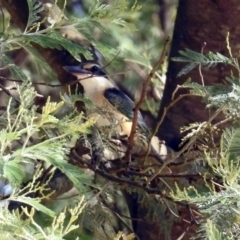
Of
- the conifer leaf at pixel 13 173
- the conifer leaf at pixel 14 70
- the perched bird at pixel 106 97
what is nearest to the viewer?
the conifer leaf at pixel 13 173

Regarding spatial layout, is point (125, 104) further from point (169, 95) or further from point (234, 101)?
point (234, 101)

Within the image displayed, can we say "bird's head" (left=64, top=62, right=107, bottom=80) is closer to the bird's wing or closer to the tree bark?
the bird's wing

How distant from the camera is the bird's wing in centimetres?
253

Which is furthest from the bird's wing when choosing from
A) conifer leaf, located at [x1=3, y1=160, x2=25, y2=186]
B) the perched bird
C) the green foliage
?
conifer leaf, located at [x1=3, y1=160, x2=25, y2=186]

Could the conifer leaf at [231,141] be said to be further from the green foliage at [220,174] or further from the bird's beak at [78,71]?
the bird's beak at [78,71]

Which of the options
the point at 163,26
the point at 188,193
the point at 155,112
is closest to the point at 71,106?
the point at 188,193

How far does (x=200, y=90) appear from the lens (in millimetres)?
1905

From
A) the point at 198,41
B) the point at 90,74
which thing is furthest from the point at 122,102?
the point at 198,41

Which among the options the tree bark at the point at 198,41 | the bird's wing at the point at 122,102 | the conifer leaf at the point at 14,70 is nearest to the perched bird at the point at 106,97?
the bird's wing at the point at 122,102

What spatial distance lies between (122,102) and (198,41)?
0.38m

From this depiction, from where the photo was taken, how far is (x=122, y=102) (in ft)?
8.79

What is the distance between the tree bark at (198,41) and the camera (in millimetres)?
2699

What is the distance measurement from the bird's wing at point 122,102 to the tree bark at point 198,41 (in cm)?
20

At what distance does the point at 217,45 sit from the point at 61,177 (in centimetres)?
75
